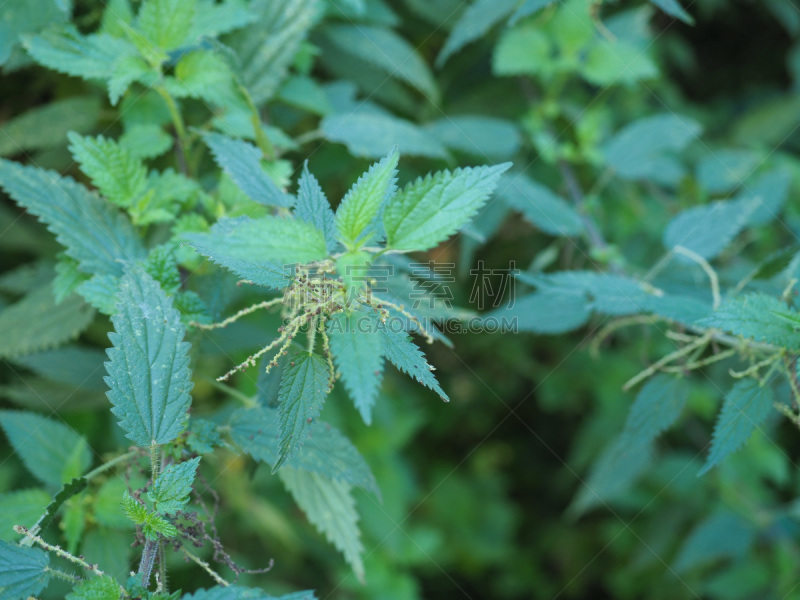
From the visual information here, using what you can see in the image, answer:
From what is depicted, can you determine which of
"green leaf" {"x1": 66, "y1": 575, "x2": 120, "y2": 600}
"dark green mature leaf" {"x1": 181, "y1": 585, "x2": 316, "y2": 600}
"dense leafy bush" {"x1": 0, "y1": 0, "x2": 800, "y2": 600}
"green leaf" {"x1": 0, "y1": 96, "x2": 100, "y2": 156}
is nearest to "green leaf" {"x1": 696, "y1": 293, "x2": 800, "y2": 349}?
"dense leafy bush" {"x1": 0, "y1": 0, "x2": 800, "y2": 600}

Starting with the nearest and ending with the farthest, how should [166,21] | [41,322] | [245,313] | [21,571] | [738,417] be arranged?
[21,571] < [245,313] < [738,417] < [166,21] < [41,322]

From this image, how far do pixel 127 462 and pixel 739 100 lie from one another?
115 inches

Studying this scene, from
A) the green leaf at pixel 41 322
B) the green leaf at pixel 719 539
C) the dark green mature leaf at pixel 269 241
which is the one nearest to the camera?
the dark green mature leaf at pixel 269 241

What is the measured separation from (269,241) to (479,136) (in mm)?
1225

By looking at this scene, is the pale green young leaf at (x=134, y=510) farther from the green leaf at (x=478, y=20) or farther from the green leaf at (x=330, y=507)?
the green leaf at (x=478, y=20)

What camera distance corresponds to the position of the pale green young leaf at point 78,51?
1.23 m

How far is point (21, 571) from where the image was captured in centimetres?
88

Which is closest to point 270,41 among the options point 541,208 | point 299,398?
point 541,208

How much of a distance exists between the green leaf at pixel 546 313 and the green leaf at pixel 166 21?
0.99 m

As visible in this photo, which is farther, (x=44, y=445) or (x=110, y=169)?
(x=44, y=445)

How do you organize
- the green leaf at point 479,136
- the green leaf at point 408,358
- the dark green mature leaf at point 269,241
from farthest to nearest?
the green leaf at point 479,136, the green leaf at point 408,358, the dark green mature leaf at point 269,241

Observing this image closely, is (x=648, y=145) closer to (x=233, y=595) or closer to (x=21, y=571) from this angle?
(x=233, y=595)

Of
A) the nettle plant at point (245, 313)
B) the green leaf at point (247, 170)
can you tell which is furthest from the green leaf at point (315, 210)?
the green leaf at point (247, 170)

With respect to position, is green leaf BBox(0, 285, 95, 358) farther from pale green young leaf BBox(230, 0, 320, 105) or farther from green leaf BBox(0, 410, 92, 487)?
pale green young leaf BBox(230, 0, 320, 105)
